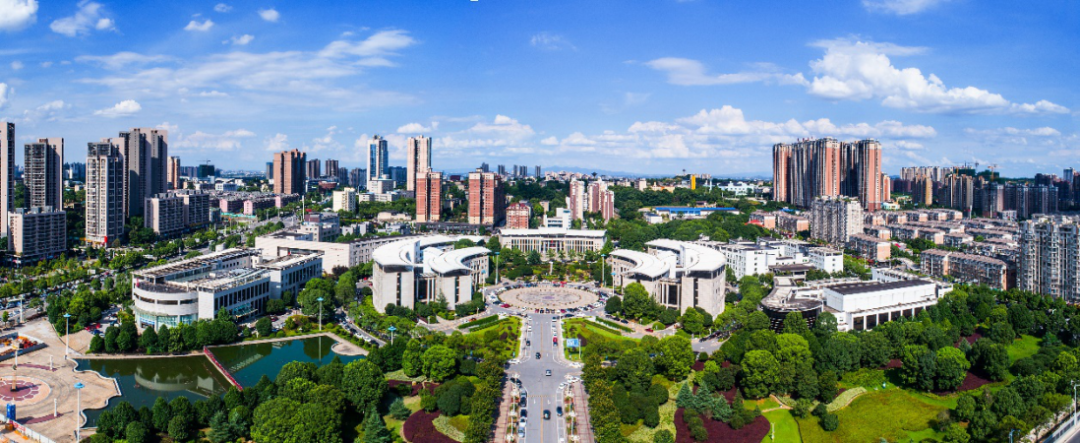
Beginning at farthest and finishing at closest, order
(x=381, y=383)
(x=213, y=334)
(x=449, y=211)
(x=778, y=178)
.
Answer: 1. (x=778, y=178)
2. (x=449, y=211)
3. (x=213, y=334)
4. (x=381, y=383)

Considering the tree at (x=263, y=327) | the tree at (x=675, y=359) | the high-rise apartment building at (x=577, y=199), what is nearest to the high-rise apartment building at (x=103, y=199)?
the tree at (x=263, y=327)

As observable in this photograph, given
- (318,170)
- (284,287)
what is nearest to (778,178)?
(284,287)

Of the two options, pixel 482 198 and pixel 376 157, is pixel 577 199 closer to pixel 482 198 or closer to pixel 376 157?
pixel 482 198

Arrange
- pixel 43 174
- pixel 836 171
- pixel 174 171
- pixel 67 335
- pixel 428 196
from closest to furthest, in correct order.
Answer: pixel 67 335, pixel 43 174, pixel 428 196, pixel 836 171, pixel 174 171

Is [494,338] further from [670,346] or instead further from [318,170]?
[318,170]

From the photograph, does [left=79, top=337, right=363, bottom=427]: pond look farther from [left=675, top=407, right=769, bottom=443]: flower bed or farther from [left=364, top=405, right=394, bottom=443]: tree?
[left=675, top=407, right=769, bottom=443]: flower bed

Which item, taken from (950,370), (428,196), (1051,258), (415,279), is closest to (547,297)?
(415,279)

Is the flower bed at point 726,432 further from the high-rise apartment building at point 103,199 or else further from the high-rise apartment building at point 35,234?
the high-rise apartment building at point 103,199
